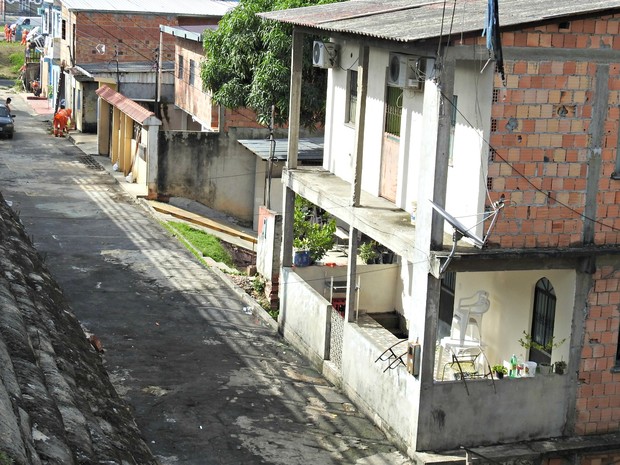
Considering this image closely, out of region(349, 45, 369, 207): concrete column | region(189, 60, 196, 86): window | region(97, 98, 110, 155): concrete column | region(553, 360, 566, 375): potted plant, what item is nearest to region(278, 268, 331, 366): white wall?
region(349, 45, 369, 207): concrete column

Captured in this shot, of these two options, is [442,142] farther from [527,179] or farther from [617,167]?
[617,167]

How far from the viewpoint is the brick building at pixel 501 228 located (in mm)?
12492

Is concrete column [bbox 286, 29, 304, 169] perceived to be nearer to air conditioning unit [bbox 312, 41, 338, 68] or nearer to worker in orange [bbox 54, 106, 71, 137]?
air conditioning unit [bbox 312, 41, 338, 68]

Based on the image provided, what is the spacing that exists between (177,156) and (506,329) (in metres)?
15.9

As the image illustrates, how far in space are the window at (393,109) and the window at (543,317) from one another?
10.7 feet

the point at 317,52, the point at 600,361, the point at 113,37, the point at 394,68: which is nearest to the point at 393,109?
the point at 394,68

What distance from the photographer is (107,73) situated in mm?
37812

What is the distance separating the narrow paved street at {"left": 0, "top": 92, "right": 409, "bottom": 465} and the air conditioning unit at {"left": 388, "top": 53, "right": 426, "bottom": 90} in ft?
14.9

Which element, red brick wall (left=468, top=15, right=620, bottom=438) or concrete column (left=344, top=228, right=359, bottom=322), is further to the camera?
concrete column (left=344, top=228, right=359, bottom=322)

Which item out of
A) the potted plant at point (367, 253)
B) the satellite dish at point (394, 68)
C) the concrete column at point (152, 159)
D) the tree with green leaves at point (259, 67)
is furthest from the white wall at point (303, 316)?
the concrete column at point (152, 159)

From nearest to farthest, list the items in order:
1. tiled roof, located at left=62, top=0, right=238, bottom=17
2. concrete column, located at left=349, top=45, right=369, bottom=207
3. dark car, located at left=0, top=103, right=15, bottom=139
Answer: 1. concrete column, located at left=349, top=45, right=369, bottom=207
2. dark car, located at left=0, top=103, right=15, bottom=139
3. tiled roof, located at left=62, top=0, right=238, bottom=17

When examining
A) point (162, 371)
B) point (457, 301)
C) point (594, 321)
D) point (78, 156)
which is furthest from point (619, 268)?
point (78, 156)

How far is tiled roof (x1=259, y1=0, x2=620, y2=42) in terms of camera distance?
12.2 metres

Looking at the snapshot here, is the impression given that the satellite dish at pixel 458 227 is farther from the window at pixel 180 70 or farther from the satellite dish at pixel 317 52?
the window at pixel 180 70
